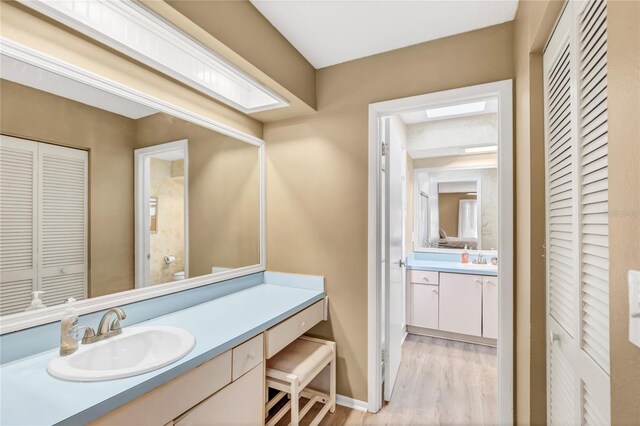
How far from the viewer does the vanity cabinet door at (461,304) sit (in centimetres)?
298

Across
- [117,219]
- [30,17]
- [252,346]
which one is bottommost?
[252,346]

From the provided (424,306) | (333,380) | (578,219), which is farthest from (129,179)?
(424,306)

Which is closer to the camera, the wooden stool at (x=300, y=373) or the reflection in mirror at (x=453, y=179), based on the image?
the wooden stool at (x=300, y=373)

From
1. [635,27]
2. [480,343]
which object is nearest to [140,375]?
[635,27]

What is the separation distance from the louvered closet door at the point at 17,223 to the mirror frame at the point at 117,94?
57mm

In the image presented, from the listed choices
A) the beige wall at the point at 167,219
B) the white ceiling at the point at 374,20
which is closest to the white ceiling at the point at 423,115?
the white ceiling at the point at 374,20

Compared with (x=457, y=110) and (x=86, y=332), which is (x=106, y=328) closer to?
(x=86, y=332)

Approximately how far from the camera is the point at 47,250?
1.16 meters

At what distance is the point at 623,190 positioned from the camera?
1.86ft

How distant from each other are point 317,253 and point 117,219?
1.25 m

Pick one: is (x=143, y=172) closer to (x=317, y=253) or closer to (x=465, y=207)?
(x=317, y=253)

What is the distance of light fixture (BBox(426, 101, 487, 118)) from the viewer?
9.06 feet

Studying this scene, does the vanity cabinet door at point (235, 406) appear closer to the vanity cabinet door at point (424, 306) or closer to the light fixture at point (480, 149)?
the vanity cabinet door at point (424, 306)

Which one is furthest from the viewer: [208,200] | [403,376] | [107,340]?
[403,376]
